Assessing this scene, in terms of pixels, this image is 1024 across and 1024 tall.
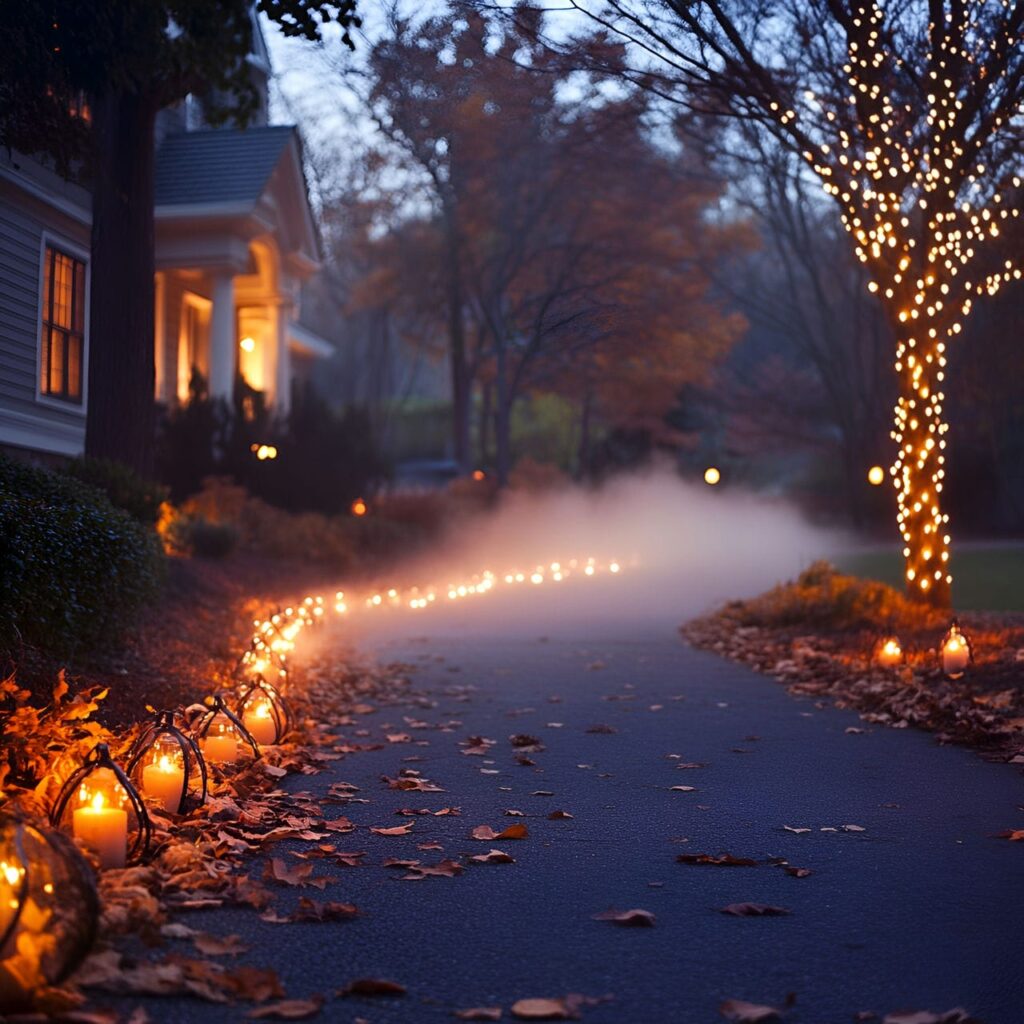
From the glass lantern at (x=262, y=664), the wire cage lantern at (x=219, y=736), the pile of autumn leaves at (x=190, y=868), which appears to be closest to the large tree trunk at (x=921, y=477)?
the glass lantern at (x=262, y=664)

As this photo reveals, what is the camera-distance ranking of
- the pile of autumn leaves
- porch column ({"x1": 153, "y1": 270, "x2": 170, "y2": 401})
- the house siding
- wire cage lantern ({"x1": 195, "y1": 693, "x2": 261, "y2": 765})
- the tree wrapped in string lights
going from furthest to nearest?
porch column ({"x1": 153, "y1": 270, "x2": 170, "y2": 401})
the house siding
the tree wrapped in string lights
wire cage lantern ({"x1": 195, "y1": 693, "x2": 261, "y2": 765})
the pile of autumn leaves

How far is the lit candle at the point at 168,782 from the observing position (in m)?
6.18

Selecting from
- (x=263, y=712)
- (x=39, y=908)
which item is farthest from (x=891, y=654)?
(x=39, y=908)

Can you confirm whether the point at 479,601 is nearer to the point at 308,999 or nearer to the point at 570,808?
the point at 570,808

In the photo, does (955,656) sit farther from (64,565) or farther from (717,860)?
(64,565)

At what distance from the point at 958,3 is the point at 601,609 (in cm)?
992

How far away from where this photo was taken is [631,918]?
16.5ft

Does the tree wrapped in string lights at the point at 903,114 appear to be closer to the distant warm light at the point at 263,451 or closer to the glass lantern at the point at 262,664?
the glass lantern at the point at 262,664

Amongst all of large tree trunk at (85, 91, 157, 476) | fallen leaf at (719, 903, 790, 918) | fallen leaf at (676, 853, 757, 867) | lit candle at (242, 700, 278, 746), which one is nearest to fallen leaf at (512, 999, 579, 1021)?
fallen leaf at (719, 903, 790, 918)

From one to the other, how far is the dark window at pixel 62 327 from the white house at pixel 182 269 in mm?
18

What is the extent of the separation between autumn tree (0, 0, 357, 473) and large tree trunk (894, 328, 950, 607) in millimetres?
7958

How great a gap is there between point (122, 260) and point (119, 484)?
2.35 meters

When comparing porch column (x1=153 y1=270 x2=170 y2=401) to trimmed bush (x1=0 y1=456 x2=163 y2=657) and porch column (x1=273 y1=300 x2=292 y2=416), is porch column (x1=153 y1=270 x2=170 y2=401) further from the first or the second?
trimmed bush (x1=0 y1=456 x2=163 y2=657)

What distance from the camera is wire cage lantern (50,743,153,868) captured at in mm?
5121
